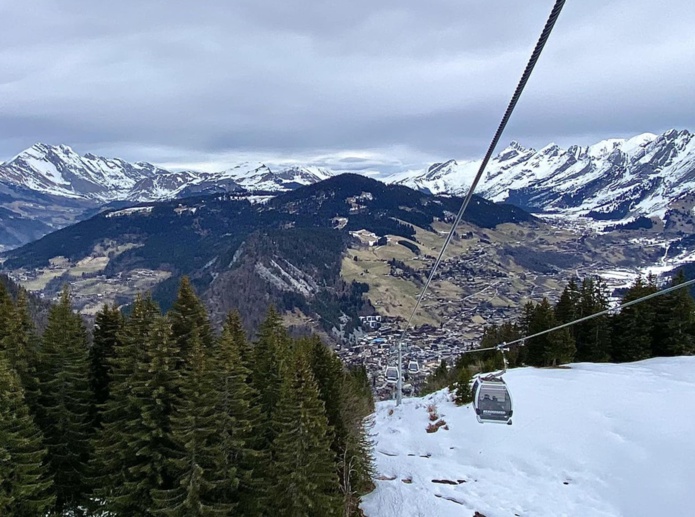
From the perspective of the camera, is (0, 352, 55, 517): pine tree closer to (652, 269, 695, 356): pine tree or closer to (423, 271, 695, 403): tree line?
(423, 271, 695, 403): tree line

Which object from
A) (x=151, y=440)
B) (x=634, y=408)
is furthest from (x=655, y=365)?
(x=151, y=440)

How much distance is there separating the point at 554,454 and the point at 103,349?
2627cm

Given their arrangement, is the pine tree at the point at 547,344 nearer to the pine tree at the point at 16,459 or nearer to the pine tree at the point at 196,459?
the pine tree at the point at 196,459

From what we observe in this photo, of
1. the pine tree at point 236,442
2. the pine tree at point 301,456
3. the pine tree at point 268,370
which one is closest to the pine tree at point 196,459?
the pine tree at point 236,442

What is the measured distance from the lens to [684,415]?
26766 mm

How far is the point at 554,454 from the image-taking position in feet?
84.3

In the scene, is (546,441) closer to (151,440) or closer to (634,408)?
(634,408)

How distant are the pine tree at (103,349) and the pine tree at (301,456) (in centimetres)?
1236

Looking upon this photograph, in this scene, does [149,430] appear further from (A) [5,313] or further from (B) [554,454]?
(B) [554,454]

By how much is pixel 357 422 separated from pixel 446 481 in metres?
5.88

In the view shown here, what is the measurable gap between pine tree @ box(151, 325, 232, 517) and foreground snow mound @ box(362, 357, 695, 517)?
793 centimetres

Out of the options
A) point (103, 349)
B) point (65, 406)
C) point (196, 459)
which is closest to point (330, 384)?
point (196, 459)

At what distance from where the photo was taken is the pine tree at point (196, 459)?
1902 centimetres

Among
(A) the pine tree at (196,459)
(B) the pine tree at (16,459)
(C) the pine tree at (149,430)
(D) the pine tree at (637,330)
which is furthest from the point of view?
(D) the pine tree at (637,330)
